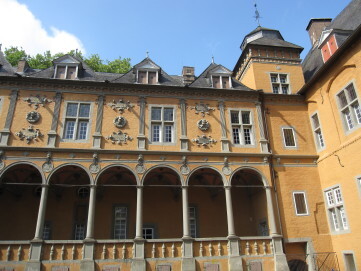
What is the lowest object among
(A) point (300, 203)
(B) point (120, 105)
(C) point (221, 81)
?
(A) point (300, 203)

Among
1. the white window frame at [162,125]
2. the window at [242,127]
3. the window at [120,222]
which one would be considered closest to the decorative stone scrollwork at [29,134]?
the white window frame at [162,125]

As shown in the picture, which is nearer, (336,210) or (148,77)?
(336,210)

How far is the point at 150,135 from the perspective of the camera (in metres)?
16.2

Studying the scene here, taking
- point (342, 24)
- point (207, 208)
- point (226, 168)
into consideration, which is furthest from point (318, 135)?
point (207, 208)

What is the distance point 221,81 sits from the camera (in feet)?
59.9

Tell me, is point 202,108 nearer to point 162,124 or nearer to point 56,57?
point 162,124

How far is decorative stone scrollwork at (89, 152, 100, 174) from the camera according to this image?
14.8 m

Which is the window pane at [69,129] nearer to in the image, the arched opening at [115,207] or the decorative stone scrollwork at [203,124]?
the arched opening at [115,207]

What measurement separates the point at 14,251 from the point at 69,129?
6.28 meters

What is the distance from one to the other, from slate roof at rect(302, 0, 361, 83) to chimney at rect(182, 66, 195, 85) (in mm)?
7337

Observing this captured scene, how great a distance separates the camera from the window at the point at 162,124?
16422 millimetres

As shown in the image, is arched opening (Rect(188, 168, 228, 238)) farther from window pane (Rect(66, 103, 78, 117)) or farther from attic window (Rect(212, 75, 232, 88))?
window pane (Rect(66, 103, 78, 117))

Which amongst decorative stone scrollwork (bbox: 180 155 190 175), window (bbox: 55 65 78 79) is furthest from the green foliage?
decorative stone scrollwork (bbox: 180 155 190 175)

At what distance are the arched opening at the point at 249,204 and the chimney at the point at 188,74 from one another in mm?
6811
